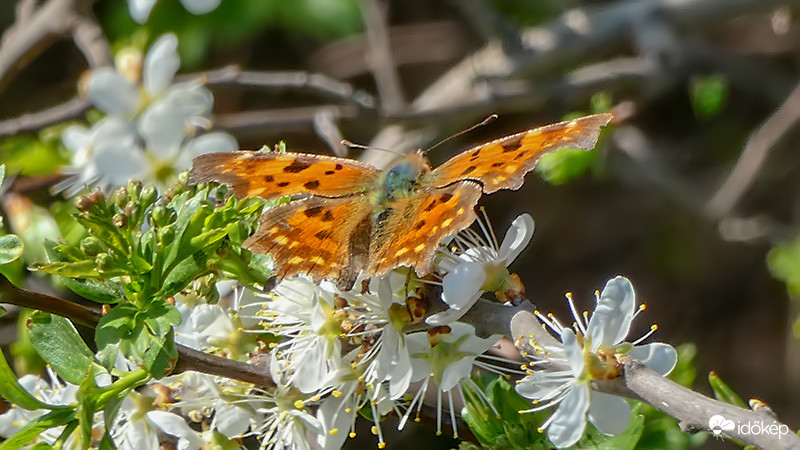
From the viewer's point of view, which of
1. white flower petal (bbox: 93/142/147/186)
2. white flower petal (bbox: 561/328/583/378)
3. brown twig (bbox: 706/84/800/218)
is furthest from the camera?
brown twig (bbox: 706/84/800/218)

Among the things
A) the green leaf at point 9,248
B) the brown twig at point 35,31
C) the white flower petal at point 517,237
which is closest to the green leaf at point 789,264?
the white flower petal at point 517,237

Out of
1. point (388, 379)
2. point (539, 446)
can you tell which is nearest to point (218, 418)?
point (388, 379)

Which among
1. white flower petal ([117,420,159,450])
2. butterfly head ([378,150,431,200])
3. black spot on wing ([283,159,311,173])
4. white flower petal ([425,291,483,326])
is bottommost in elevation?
white flower petal ([117,420,159,450])

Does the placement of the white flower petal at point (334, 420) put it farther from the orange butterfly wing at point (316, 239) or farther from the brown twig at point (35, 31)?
the brown twig at point (35, 31)

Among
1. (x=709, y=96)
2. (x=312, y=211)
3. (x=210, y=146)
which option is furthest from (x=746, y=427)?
(x=709, y=96)

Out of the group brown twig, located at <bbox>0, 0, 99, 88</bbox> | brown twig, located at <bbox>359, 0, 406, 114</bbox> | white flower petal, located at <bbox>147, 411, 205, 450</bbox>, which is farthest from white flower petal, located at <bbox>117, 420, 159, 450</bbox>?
brown twig, located at <bbox>0, 0, 99, 88</bbox>

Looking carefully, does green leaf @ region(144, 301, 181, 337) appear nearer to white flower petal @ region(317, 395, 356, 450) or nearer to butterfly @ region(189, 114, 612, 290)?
butterfly @ region(189, 114, 612, 290)
